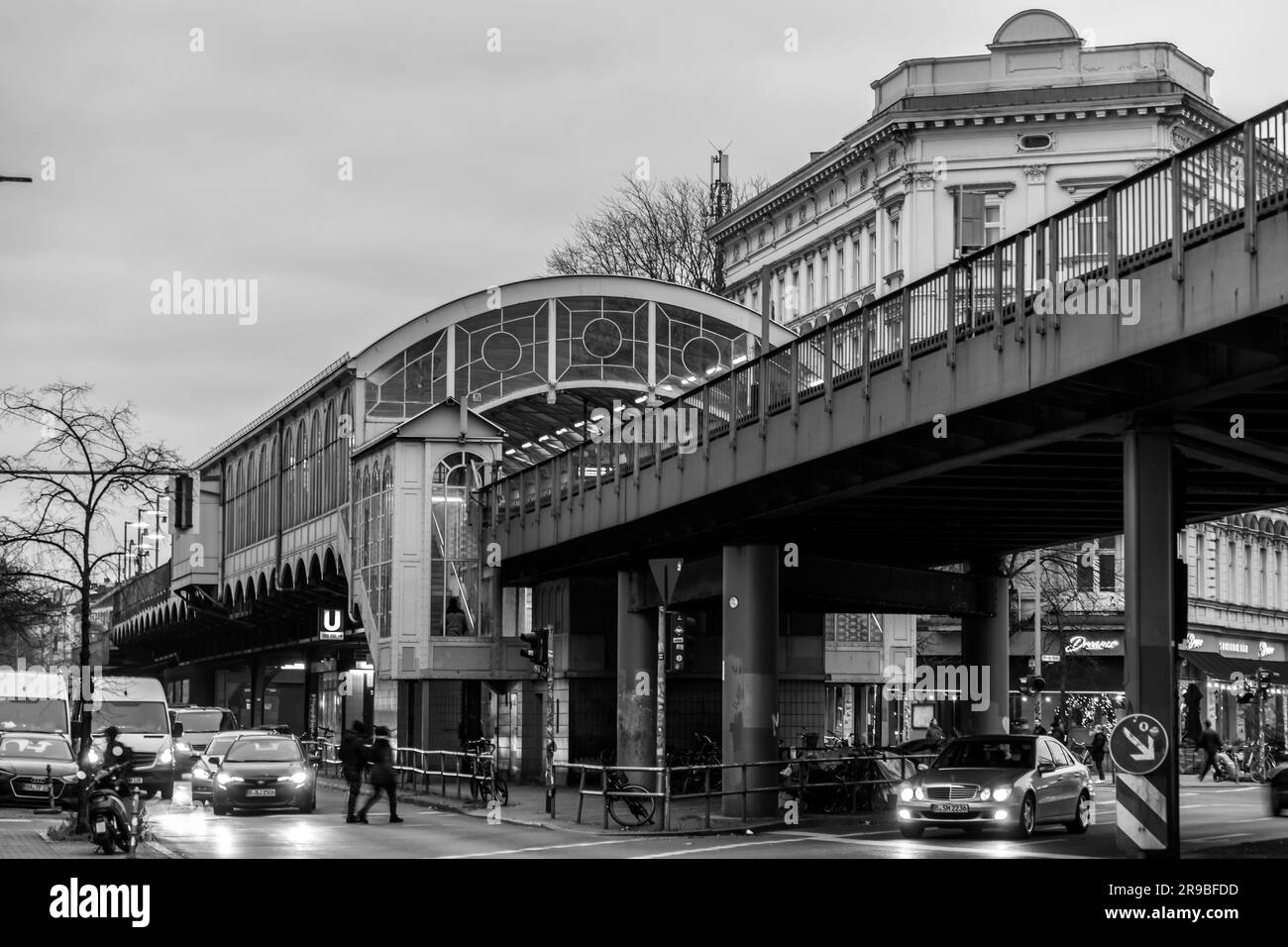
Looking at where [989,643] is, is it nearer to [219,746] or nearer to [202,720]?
[219,746]

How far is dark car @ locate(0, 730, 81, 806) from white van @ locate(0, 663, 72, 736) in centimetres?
141

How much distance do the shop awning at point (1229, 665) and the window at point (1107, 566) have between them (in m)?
3.53

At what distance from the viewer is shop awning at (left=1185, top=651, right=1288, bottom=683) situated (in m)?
67.0

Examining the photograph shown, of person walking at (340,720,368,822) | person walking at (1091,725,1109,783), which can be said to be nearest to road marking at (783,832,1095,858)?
person walking at (340,720,368,822)

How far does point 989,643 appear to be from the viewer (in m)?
41.1

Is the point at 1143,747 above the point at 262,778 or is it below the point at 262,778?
above

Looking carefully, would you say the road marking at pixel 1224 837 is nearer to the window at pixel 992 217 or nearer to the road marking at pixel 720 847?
the road marking at pixel 720 847

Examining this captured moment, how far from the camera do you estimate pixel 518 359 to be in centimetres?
5200

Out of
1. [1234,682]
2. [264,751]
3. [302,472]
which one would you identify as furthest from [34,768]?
[1234,682]

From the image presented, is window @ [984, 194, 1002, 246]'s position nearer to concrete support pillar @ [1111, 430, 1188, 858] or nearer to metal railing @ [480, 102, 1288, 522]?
metal railing @ [480, 102, 1288, 522]

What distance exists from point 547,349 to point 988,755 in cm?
2602

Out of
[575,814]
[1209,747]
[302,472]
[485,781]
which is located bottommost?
[1209,747]

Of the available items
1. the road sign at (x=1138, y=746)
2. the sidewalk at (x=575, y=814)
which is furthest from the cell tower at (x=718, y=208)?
the road sign at (x=1138, y=746)

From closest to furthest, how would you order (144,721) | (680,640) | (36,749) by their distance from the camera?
1. (680,640)
2. (36,749)
3. (144,721)
